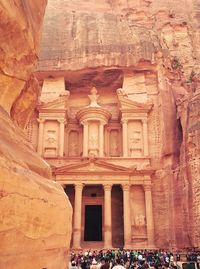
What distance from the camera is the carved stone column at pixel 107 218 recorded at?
24.3 metres

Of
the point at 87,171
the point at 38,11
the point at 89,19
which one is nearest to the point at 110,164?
the point at 87,171

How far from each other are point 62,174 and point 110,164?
3.98 meters

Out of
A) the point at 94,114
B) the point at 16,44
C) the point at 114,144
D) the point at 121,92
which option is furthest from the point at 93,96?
the point at 16,44

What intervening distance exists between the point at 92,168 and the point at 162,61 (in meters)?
12.8

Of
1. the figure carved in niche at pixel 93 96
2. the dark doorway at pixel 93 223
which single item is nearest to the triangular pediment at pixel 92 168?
the dark doorway at pixel 93 223

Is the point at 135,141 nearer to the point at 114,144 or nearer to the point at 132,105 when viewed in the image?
the point at 114,144

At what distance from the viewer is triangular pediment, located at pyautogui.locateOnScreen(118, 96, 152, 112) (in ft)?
96.4

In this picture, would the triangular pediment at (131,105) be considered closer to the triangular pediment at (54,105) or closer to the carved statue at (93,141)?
the carved statue at (93,141)

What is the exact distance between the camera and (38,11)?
5.66m

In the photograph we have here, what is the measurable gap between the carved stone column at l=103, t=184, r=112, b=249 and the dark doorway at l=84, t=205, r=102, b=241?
2.88m

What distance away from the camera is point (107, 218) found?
25.2m

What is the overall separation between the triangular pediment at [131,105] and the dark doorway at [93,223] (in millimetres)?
9270

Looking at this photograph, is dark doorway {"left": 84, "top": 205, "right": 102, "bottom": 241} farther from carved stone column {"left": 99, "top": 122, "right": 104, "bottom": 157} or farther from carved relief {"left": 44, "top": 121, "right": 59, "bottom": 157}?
carved relief {"left": 44, "top": 121, "right": 59, "bottom": 157}

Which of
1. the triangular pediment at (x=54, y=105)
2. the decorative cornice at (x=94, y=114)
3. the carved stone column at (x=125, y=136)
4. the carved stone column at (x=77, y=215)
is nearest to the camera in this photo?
the carved stone column at (x=77, y=215)
